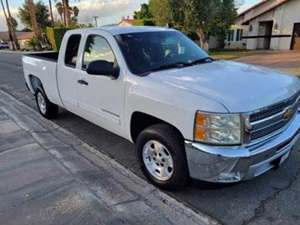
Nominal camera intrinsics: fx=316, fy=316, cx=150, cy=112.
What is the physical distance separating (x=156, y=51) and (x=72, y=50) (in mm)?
1679

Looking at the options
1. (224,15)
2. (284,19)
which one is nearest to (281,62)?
(224,15)

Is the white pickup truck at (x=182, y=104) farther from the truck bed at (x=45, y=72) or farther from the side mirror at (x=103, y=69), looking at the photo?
the truck bed at (x=45, y=72)

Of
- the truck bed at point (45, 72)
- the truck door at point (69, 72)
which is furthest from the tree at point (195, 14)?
the truck door at point (69, 72)

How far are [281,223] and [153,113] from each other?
169cm

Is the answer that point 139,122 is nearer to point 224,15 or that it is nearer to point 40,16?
point 224,15

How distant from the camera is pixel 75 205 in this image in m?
3.43

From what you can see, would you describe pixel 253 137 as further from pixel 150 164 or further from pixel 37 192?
pixel 37 192

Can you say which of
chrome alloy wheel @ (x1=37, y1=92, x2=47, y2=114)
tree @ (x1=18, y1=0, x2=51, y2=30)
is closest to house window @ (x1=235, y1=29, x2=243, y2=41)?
chrome alloy wheel @ (x1=37, y1=92, x2=47, y2=114)

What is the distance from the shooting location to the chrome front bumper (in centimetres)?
299

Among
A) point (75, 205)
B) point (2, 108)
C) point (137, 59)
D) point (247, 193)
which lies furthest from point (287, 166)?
point (2, 108)

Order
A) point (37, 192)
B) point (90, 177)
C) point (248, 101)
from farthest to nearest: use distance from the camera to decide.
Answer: point (90, 177), point (37, 192), point (248, 101)

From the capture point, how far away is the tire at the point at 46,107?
6730 mm

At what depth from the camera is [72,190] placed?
3.76 metres

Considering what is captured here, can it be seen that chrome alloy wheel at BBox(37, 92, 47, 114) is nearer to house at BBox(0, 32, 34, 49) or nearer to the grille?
the grille
